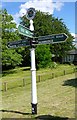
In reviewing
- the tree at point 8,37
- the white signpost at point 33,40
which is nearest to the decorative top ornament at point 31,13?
the white signpost at point 33,40

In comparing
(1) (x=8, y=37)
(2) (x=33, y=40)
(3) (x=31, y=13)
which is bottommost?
(2) (x=33, y=40)

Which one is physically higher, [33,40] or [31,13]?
[31,13]

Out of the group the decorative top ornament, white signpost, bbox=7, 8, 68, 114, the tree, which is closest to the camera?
white signpost, bbox=7, 8, 68, 114

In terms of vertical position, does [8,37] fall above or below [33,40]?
above

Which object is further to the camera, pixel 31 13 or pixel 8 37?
pixel 8 37

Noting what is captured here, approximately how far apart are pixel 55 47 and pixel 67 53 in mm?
9147

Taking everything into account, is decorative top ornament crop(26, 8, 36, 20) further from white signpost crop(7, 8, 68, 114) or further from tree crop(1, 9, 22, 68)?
tree crop(1, 9, 22, 68)

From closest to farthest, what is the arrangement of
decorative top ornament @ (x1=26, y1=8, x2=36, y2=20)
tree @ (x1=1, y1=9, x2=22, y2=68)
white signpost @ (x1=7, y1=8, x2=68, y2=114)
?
white signpost @ (x1=7, y1=8, x2=68, y2=114), decorative top ornament @ (x1=26, y1=8, x2=36, y2=20), tree @ (x1=1, y1=9, x2=22, y2=68)

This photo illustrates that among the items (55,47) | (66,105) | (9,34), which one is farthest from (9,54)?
(66,105)

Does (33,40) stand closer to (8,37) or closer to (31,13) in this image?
(31,13)

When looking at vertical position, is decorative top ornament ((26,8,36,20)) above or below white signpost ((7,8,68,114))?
above

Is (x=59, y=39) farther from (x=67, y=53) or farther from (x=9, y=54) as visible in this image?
(x=67, y=53)

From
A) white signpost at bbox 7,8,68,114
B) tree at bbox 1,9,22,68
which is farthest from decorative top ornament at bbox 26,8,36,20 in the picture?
tree at bbox 1,9,22,68

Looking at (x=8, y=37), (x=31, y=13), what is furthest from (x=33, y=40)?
(x=8, y=37)
